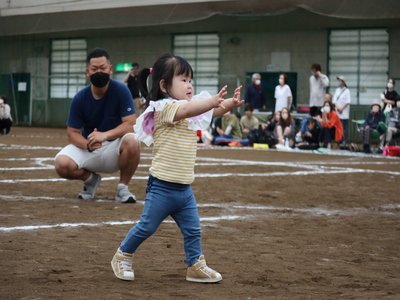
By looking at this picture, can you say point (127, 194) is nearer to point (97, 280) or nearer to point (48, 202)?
A: point (48, 202)

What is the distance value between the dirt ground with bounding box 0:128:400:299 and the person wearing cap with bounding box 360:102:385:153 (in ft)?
25.3

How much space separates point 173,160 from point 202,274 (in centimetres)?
69

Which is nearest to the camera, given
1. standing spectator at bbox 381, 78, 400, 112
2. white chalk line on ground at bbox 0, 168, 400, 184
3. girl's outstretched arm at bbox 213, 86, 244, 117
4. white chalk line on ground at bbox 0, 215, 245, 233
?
girl's outstretched arm at bbox 213, 86, 244, 117

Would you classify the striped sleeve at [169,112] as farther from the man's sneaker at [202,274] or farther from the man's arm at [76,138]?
the man's arm at [76,138]

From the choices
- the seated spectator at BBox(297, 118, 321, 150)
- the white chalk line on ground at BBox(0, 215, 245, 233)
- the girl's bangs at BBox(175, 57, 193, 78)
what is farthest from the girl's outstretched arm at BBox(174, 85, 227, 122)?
the seated spectator at BBox(297, 118, 321, 150)

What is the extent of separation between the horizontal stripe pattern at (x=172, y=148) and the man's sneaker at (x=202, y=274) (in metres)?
0.49

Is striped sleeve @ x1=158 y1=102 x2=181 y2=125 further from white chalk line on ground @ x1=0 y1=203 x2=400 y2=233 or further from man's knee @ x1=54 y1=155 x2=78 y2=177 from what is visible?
man's knee @ x1=54 y1=155 x2=78 y2=177

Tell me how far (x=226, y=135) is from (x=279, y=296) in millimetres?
17423

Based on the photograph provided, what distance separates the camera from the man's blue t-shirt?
9203mm

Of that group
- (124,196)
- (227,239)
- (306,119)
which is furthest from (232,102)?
(306,119)

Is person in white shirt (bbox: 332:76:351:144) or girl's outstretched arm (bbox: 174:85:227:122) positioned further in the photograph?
person in white shirt (bbox: 332:76:351:144)

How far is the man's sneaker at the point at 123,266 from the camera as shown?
5176 mm

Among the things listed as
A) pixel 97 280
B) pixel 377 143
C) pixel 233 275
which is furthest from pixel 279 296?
pixel 377 143

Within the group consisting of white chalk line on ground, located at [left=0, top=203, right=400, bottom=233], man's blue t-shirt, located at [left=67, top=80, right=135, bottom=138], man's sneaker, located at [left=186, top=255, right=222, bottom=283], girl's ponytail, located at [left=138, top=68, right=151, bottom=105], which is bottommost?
white chalk line on ground, located at [left=0, top=203, right=400, bottom=233]
